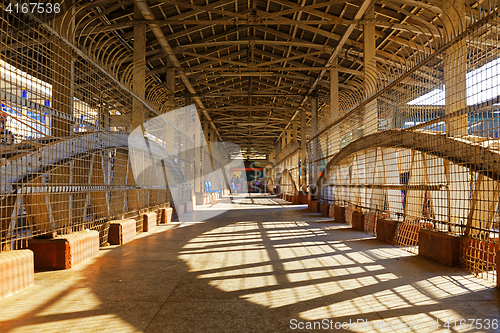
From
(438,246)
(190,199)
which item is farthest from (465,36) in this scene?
(190,199)

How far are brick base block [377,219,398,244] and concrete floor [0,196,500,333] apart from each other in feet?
2.95

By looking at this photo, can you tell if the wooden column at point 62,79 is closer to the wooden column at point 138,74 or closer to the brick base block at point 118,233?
the brick base block at point 118,233

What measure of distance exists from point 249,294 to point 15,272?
2.53 m

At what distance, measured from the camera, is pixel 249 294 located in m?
3.53

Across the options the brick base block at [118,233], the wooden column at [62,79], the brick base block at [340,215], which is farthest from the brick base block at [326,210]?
the wooden column at [62,79]

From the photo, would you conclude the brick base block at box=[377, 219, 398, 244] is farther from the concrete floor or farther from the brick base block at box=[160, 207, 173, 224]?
the brick base block at box=[160, 207, 173, 224]

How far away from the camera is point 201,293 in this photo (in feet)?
11.7

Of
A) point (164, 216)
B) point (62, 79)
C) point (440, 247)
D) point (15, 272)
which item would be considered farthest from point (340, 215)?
point (15, 272)

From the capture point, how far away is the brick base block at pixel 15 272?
11.1 feet

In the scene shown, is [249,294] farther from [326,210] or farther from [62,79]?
[326,210]

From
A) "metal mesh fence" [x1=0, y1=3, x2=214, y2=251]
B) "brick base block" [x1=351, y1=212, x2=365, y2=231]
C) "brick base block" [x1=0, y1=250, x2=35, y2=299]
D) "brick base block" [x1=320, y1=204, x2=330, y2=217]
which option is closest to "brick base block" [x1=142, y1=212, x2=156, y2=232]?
"metal mesh fence" [x1=0, y1=3, x2=214, y2=251]

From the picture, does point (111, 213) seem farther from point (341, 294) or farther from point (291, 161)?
point (291, 161)

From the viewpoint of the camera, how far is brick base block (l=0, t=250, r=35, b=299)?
11.1ft

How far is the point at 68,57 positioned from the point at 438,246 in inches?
245
